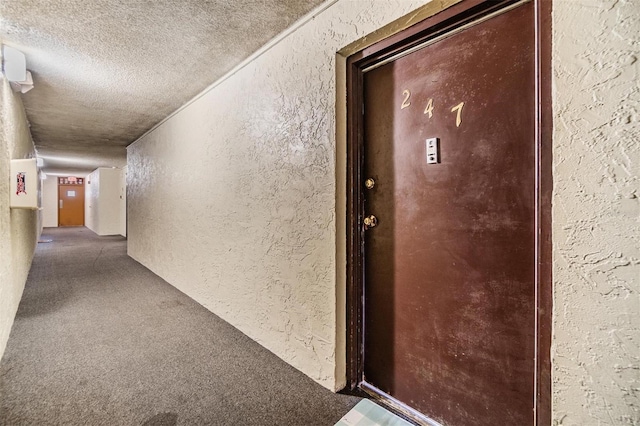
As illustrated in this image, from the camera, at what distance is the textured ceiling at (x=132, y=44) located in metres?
1.68

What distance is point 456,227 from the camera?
1305 millimetres

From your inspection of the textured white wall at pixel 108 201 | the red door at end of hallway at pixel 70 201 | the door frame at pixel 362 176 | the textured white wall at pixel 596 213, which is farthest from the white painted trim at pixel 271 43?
the red door at end of hallway at pixel 70 201

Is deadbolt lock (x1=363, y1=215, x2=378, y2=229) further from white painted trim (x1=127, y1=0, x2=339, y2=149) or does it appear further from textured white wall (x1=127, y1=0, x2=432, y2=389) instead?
white painted trim (x1=127, y1=0, x2=339, y2=149)

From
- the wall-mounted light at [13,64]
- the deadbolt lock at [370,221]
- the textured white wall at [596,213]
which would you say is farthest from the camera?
the wall-mounted light at [13,64]

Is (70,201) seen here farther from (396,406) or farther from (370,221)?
(396,406)

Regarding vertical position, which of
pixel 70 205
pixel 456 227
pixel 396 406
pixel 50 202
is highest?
pixel 50 202

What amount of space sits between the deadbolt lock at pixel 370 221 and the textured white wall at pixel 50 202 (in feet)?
52.4

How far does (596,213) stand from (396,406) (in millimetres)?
1274

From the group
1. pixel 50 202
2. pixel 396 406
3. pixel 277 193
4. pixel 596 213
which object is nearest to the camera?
pixel 596 213

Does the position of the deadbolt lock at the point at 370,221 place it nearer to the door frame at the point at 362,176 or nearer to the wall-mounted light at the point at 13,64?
the door frame at the point at 362,176

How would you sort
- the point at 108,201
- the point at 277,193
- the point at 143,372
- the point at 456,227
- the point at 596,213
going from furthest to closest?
the point at 108,201
the point at 277,193
the point at 143,372
the point at 456,227
the point at 596,213

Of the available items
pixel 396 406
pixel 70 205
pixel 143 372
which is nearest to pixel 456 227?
pixel 396 406

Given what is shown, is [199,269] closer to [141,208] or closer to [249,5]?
[249,5]

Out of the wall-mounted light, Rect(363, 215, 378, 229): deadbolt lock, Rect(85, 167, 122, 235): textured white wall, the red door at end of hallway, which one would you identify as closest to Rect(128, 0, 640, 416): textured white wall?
Rect(363, 215, 378, 229): deadbolt lock
